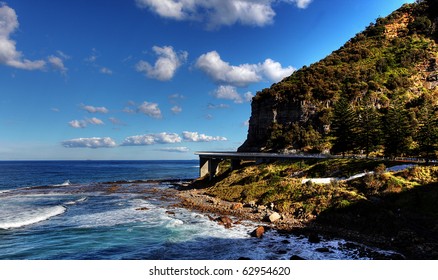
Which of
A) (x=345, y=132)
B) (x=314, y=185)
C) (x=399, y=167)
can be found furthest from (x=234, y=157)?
(x=399, y=167)

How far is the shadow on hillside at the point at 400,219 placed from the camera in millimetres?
27047

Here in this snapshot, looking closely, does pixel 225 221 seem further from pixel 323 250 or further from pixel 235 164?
pixel 235 164

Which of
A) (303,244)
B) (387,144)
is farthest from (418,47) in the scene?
(303,244)

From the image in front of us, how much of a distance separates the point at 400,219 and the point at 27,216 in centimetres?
4898

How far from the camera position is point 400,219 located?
32.0 m

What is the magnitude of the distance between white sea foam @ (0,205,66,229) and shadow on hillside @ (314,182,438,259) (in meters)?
37.4

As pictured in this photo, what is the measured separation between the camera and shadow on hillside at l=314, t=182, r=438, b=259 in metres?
27.0

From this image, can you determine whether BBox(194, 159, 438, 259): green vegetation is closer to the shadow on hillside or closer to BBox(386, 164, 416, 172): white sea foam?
the shadow on hillside

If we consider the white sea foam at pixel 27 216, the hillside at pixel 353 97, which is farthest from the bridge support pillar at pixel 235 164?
the white sea foam at pixel 27 216

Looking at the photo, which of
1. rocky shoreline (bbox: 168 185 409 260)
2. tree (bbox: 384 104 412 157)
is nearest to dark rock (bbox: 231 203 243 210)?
rocky shoreline (bbox: 168 185 409 260)

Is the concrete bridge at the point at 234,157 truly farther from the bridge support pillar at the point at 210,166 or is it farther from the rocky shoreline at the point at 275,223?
the rocky shoreline at the point at 275,223

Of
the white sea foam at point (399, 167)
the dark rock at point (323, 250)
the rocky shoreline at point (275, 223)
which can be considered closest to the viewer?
the dark rock at point (323, 250)

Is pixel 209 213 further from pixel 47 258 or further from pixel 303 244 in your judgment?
pixel 47 258

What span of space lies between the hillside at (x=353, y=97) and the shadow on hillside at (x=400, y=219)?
2111 cm
